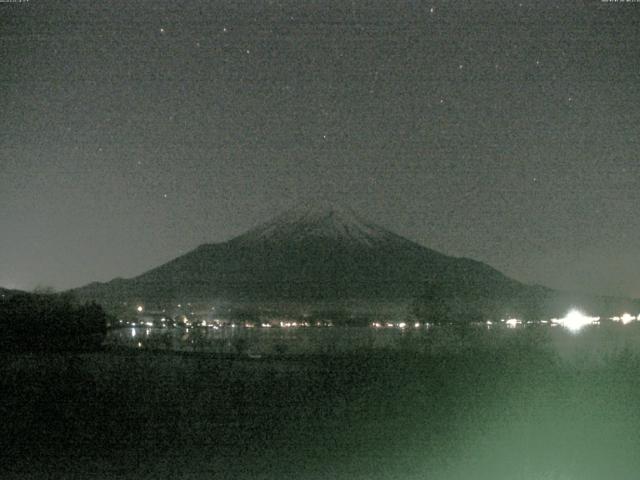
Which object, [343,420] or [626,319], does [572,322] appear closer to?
[626,319]

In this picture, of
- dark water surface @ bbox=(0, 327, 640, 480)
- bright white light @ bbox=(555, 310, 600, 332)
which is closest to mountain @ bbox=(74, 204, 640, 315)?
bright white light @ bbox=(555, 310, 600, 332)

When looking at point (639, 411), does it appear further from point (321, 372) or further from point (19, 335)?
point (19, 335)

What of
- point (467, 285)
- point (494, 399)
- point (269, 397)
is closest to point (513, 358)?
point (494, 399)

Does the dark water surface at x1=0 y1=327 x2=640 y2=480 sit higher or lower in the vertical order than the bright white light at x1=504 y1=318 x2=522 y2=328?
lower

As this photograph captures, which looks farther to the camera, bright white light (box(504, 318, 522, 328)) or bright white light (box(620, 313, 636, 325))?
bright white light (box(620, 313, 636, 325))

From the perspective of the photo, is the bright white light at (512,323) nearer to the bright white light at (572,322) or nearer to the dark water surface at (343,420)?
the bright white light at (572,322)

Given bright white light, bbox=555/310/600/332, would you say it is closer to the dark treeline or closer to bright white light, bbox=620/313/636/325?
bright white light, bbox=620/313/636/325
